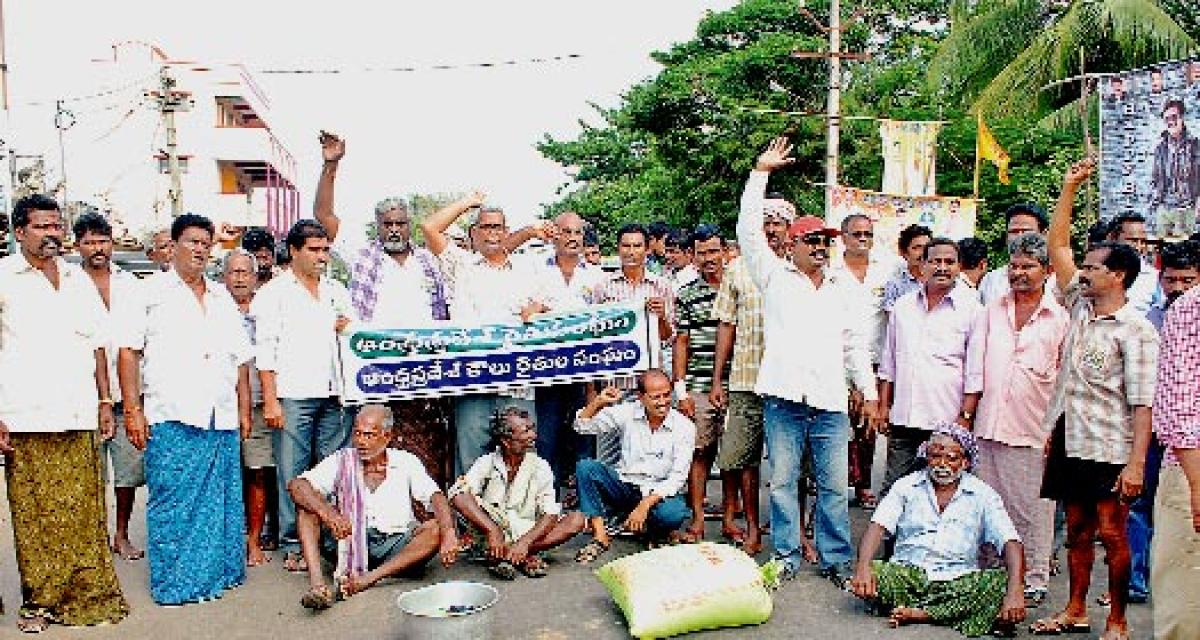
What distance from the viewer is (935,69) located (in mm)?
19875

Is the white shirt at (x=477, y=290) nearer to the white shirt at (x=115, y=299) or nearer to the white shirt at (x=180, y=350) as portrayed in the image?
the white shirt at (x=180, y=350)

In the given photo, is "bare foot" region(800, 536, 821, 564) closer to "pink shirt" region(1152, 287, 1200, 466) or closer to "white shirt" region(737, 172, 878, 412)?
"white shirt" region(737, 172, 878, 412)

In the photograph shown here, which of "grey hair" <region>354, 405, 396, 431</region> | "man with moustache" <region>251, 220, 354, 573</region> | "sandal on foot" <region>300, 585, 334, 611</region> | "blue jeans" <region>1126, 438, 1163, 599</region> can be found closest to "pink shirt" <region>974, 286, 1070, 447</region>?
"blue jeans" <region>1126, 438, 1163, 599</region>

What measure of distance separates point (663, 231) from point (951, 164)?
14839 mm

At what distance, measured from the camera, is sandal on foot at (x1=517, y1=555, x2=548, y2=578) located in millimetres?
5789

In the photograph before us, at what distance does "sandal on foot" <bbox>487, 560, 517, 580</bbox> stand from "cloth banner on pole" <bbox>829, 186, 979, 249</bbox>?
1055 centimetres

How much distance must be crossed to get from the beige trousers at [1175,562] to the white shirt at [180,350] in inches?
171

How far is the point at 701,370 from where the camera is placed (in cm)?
671

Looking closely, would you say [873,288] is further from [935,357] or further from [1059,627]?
[1059,627]

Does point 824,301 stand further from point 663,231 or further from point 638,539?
point 663,231

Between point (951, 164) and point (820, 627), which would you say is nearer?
point (820, 627)

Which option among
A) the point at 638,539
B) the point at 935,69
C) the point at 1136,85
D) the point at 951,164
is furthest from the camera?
the point at 951,164

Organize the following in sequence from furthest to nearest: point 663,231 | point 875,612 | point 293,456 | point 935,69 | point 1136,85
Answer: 1. point 935,69
2. point 1136,85
3. point 663,231
4. point 293,456
5. point 875,612

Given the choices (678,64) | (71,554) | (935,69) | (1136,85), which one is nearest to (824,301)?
(71,554)
